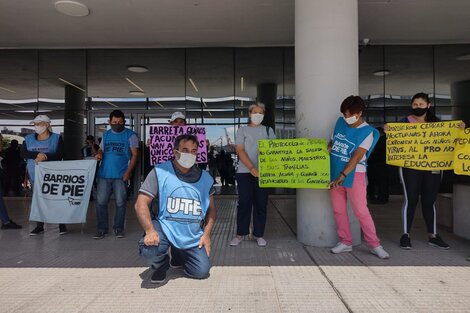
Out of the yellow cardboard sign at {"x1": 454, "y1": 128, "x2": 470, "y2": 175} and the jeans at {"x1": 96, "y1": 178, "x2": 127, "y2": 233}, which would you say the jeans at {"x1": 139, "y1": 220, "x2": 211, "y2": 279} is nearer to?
the jeans at {"x1": 96, "y1": 178, "x2": 127, "y2": 233}

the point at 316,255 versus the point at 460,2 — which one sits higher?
the point at 460,2

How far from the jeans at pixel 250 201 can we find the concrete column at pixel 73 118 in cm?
732

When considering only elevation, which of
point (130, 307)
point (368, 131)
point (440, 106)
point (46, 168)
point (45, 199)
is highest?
point (440, 106)

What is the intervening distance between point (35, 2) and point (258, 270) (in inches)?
256

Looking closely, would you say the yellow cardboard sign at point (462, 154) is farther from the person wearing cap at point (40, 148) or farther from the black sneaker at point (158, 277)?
the person wearing cap at point (40, 148)

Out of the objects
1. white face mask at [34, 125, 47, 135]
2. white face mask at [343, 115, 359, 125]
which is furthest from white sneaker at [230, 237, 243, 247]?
white face mask at [34, 125, 47, 135]

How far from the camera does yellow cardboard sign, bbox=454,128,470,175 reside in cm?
441

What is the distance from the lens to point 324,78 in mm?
4863

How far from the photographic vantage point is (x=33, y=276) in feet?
12.4

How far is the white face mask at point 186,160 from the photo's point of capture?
3.61 meters

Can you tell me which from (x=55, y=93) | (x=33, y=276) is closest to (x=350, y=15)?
(x=33, y=276)

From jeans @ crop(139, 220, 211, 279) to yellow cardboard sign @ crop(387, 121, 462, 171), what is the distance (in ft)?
9.22

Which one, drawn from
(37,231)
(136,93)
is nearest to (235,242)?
(37,231)

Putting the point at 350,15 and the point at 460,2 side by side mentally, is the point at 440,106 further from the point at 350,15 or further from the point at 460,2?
the point at 350,15
